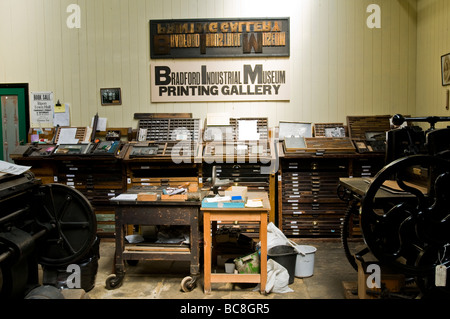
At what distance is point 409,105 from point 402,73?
1.44 ft

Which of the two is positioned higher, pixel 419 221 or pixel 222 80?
pixel 222 80

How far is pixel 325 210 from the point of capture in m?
4.70

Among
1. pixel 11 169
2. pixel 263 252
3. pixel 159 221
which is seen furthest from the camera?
pixel 159 221

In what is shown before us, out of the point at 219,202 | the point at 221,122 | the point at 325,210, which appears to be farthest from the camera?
the point at 221,122

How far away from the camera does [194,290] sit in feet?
10.7

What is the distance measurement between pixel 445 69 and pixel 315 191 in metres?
2.03

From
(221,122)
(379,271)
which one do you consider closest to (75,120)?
(221,122)

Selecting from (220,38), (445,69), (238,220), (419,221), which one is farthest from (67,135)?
(445,69)

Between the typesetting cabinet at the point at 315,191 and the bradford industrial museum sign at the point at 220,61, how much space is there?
3.59ft

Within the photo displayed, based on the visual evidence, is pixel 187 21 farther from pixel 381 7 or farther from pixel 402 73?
pixel 402 73

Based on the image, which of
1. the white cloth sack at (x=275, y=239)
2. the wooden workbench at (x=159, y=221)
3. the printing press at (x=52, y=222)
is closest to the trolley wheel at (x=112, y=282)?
the wooden workbench at (x=159, y=221)

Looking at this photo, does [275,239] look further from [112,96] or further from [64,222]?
[112,96]

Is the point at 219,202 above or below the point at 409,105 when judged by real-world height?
below

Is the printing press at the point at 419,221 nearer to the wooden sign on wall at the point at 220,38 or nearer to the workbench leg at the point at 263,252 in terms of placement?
the workbench leg at the point at 263,252
